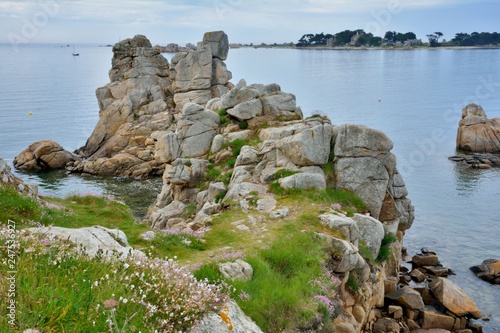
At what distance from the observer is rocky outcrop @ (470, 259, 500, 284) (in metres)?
33.4

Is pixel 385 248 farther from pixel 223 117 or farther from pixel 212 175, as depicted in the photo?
pixel 223 117

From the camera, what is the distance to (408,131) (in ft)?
268

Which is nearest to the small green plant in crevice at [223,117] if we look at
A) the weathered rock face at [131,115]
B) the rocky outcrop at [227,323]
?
the rocky outcrop at [227,323]

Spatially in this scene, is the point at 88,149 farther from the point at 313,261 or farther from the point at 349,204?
the point at 313,261

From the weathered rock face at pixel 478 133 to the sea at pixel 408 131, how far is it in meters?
2.72

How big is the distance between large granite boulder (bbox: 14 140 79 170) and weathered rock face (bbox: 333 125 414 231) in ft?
168

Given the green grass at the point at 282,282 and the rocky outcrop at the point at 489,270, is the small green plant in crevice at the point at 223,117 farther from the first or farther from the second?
the rocky outcrop at the point at 489,270

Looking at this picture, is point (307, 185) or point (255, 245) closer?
point (255, 245)

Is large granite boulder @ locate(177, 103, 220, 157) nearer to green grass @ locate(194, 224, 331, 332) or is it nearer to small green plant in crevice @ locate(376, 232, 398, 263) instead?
small green plant in crevice @ locate(376, 232, 398, 263)

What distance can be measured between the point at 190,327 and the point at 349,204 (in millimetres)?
17687

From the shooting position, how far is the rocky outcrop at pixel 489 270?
33.4m

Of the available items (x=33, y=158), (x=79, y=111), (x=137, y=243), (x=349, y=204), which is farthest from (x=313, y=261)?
(x=79, y=111)

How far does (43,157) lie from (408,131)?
58.9 m

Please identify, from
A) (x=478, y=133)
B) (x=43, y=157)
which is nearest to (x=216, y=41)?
(x=43, y=157)
